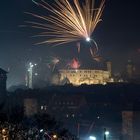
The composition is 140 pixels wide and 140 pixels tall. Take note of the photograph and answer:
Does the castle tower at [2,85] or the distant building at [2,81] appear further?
the distant building at [2,81]

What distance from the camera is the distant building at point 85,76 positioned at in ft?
290

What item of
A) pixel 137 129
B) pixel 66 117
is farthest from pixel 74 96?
pixel 137 129

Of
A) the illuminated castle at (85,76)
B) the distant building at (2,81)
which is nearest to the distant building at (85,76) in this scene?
the illuminated castle at (85,76)

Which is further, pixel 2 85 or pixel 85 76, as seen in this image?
pixel 85 76

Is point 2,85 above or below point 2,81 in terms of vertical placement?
below

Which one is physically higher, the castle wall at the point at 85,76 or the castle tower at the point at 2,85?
the castle wall at the point at 85,76

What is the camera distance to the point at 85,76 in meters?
89.5

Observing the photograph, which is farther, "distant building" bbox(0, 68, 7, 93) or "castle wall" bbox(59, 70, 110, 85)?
"castle wall" bbox(59, 70, 110, 85)

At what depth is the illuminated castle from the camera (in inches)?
3479

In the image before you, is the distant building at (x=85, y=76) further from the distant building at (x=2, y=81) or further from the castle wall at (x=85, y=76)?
the distant building at (x=2, y=81)

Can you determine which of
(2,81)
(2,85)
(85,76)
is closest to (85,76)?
(85,76)

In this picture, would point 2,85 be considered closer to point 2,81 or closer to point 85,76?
point 2,81

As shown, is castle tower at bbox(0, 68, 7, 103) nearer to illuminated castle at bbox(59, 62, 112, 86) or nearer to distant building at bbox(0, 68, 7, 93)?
distant building at bbox(0, 68, 7, 93)

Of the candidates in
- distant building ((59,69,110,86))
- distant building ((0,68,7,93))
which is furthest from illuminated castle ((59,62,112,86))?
distant building ((0,68,7,93))
